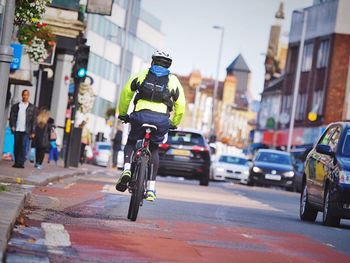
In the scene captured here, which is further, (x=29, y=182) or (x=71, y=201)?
(x=29, y=182)

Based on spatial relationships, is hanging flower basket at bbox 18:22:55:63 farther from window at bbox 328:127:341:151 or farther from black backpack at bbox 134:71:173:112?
black backpack at bbox 134:71:173:112

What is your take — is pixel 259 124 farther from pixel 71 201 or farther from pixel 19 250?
pixel 19 250

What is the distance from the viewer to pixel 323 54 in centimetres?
8675

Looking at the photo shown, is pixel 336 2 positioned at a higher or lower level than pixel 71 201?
higher

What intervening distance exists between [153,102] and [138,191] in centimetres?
125

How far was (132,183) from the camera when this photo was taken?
16.0 metres

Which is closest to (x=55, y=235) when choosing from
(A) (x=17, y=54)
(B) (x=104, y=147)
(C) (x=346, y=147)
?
(C) (x=346, y=147)

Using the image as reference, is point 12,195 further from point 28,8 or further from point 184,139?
point 184,139

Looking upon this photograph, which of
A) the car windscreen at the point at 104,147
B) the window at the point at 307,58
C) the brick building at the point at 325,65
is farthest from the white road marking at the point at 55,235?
the window at the point at 307,58

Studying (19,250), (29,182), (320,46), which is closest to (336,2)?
(320,46)

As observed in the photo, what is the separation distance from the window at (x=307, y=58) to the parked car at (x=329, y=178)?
6727 centimetres

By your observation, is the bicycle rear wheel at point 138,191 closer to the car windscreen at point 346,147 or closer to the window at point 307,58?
the car windscreen at point 346,147

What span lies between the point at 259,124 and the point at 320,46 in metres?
25.3

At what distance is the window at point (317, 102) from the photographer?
84850 mm
